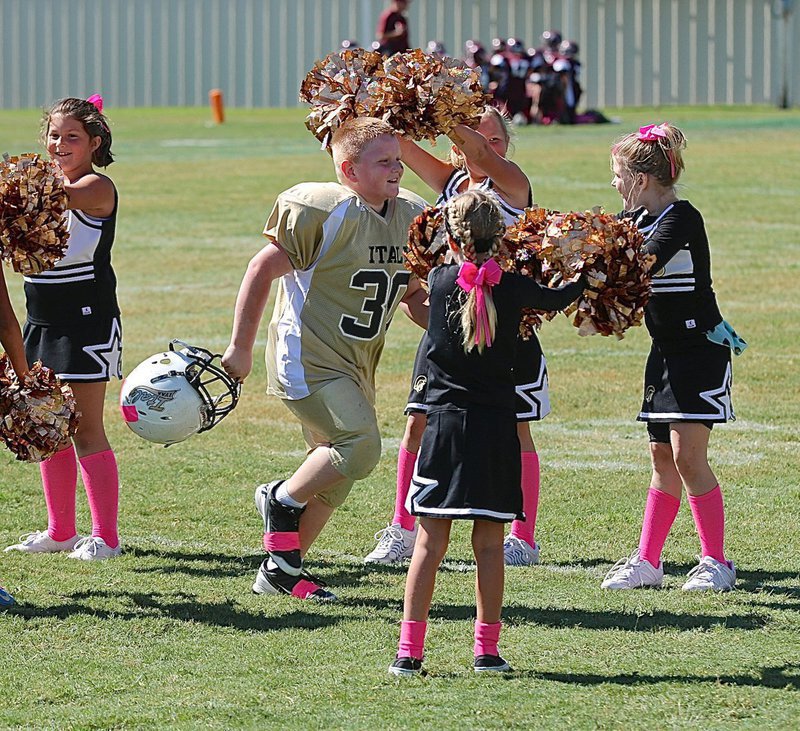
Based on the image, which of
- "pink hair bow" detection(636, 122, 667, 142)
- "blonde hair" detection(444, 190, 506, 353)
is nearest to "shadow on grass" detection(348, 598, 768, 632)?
"blonde hair" detection(444, 190, 506, 353)

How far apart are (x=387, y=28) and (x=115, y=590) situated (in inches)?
882

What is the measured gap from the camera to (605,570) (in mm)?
5910

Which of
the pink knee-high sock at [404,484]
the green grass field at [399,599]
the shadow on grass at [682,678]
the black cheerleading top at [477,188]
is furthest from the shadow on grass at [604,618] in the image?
the black cheerleading top at [477,188]

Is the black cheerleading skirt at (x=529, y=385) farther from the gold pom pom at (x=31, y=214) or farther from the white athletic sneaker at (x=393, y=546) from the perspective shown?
the gold pom pom at (x=31, y=214)

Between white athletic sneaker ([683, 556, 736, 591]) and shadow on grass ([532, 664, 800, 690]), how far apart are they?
3.21ft

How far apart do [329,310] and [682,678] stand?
183 cm

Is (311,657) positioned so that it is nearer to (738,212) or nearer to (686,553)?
(686,553)

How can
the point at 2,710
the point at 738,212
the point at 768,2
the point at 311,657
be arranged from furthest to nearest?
the point at 768,2 → the point at 738,212 → the point at 311,657 → the point at 2,710

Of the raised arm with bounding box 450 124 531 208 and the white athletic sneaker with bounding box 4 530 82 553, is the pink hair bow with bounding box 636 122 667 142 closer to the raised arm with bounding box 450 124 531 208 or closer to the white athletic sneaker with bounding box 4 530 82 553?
the raised arm with bounding box 450 124 531 208

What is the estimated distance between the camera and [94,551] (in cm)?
612

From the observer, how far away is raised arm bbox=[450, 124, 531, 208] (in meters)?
5.61

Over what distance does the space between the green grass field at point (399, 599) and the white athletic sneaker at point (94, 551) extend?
0.09m

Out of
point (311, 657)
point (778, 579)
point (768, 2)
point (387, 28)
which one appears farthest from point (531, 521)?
point (768, 2)

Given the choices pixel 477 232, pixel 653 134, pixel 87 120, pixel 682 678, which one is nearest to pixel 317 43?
pixel 87 120
